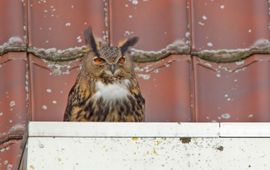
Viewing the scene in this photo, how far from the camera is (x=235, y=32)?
2486 mm

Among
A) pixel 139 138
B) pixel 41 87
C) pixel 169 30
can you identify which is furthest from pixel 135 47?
pixel 139 138

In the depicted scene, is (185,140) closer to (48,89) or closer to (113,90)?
(48,89)

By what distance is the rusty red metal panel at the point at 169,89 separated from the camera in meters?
2.36

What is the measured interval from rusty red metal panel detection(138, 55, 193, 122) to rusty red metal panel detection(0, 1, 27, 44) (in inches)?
11.8

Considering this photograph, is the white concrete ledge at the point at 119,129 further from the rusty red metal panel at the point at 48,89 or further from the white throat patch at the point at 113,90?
the white throat patch at the point at 113,90

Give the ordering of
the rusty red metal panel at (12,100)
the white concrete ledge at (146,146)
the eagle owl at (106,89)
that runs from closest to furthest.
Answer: the white concrete ledge at (146,146), the rusty red metal panel at (12,100), the eagle owl at (106,89)

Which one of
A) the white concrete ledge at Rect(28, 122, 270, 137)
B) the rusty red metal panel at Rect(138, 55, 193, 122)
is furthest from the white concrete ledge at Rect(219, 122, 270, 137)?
the rusty red metal panel at Rect(138, 55, 193, 122)

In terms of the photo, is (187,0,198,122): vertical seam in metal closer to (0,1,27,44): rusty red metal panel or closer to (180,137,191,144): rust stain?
(0,1,27,44): rusty red metal panel

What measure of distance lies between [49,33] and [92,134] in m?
0.70

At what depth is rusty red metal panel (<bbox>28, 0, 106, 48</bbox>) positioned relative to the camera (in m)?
2.45

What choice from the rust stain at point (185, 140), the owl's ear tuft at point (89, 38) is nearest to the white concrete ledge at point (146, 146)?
the rust stain at point (185, 140)

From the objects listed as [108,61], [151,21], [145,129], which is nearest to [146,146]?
[145,129]

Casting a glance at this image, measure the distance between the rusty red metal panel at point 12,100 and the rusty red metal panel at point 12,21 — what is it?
5 cm

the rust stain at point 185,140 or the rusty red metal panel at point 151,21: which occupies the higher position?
the rusty red metal panel at point 151,21
